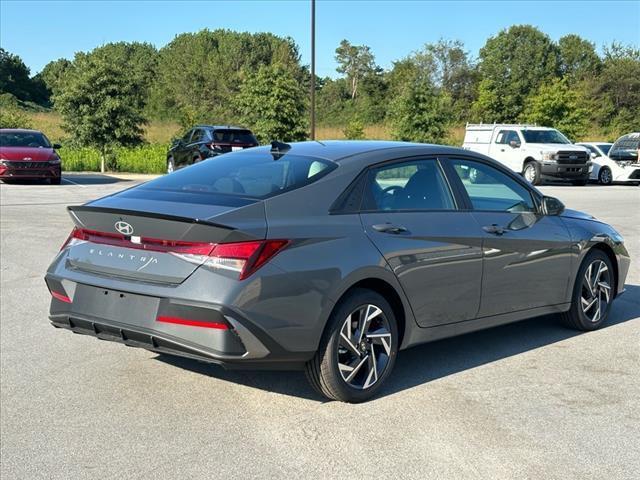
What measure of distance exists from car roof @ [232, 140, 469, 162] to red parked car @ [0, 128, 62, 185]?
17.8m

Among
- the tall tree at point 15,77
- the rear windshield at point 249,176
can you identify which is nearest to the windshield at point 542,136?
the rear windshield at point 249,176

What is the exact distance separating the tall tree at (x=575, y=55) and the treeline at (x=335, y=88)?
4.3 inches

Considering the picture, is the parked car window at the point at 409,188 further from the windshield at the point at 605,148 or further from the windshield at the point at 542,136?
the windshield at the point at 605,148

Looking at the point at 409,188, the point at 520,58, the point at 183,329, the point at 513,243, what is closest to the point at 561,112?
the point at 520,58

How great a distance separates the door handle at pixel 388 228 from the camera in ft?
15.5

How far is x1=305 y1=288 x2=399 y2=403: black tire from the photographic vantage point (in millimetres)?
4438

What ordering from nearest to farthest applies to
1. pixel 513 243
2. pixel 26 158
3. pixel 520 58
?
pixel 513 243 < pixel 26 158 < pixel 520 58

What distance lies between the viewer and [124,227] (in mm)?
4359

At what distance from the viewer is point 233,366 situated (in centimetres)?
415

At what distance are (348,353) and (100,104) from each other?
31.3 metres

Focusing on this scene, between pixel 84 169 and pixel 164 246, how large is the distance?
96.5ft

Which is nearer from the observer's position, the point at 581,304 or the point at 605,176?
the point at 581,304

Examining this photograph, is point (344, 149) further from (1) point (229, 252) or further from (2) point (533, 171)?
(2) point (533, 171)

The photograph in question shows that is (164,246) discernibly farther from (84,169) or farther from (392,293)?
(84,169)
